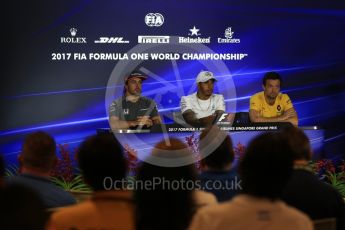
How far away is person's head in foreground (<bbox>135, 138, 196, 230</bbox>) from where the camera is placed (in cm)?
175

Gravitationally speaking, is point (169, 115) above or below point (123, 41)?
below

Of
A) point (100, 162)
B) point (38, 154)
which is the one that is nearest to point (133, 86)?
point (38, 154)

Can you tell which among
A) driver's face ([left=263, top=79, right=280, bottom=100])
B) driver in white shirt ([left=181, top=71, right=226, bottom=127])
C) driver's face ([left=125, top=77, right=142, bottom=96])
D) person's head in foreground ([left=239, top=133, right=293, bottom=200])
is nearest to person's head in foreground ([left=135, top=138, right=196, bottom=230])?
person's head in foreground ([left=239, top=133, right=293, bottom=200])

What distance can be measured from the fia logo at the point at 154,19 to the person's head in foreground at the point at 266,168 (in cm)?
539

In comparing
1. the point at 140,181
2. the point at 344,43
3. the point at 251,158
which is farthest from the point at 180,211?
the point at 344,43

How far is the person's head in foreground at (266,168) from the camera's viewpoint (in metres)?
1.71

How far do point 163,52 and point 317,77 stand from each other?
7.02 feet

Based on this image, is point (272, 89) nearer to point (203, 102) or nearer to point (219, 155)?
point (203, 102)

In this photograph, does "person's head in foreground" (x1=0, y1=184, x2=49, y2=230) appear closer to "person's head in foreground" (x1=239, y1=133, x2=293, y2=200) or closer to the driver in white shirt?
"person's head in foreground" (x1=239, y1=133, x2=293, y2=200)

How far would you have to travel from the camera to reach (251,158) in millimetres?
1738

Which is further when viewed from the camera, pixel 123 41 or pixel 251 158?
pixel 123 41

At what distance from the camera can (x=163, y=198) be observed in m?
1.76

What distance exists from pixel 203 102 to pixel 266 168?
4772mm

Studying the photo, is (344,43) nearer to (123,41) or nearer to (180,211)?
(123,41)
